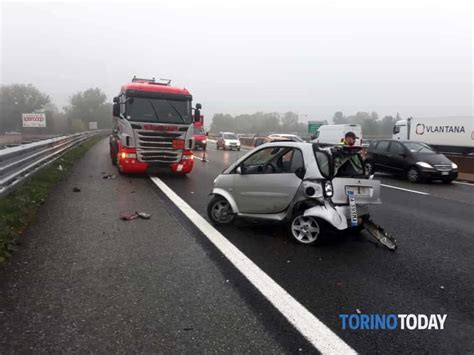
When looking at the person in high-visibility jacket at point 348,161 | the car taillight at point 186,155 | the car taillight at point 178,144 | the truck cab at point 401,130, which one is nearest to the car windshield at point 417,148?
the car taillight at point 186,155

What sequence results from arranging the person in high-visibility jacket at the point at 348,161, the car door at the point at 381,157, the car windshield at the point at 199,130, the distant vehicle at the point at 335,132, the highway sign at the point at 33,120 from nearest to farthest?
the person in high-visibility jacket at the point at 348,161, the car door at the point at 381,157, the distant vehicle at the point at 335,132, the car windshield at the point at 199,130, the highway sign at the point at 33,120

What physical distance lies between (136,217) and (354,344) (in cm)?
483

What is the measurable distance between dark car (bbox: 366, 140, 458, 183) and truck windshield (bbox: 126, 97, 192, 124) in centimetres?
838

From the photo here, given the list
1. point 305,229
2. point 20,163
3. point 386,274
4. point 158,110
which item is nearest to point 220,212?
point 305,229

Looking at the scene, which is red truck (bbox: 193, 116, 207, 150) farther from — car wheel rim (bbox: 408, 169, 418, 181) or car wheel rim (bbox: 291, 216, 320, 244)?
car wheel rim (bbox: 291, 216, 320, 244)

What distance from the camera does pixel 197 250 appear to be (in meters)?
5.04

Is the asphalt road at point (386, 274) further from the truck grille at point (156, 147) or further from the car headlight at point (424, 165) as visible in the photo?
the car headlight at point (424, 165)

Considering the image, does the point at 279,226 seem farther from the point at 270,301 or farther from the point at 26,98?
the point at 26,98

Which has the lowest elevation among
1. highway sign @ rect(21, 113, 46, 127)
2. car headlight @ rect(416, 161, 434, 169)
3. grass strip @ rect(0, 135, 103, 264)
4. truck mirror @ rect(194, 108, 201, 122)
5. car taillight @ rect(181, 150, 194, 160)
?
grass strip @ rect(0, 135, 103, 264)

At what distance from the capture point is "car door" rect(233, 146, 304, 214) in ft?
18.6

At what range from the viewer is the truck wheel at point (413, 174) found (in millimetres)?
13523

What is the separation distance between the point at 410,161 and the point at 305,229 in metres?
10.3

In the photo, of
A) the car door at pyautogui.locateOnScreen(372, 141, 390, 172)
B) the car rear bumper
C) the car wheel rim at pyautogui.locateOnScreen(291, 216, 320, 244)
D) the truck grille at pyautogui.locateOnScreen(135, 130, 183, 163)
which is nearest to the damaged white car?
the car wheel rim at pyautogui.locateOnScreen(291, 216, 320, 244)

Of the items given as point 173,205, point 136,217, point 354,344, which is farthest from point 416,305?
point 173,205
